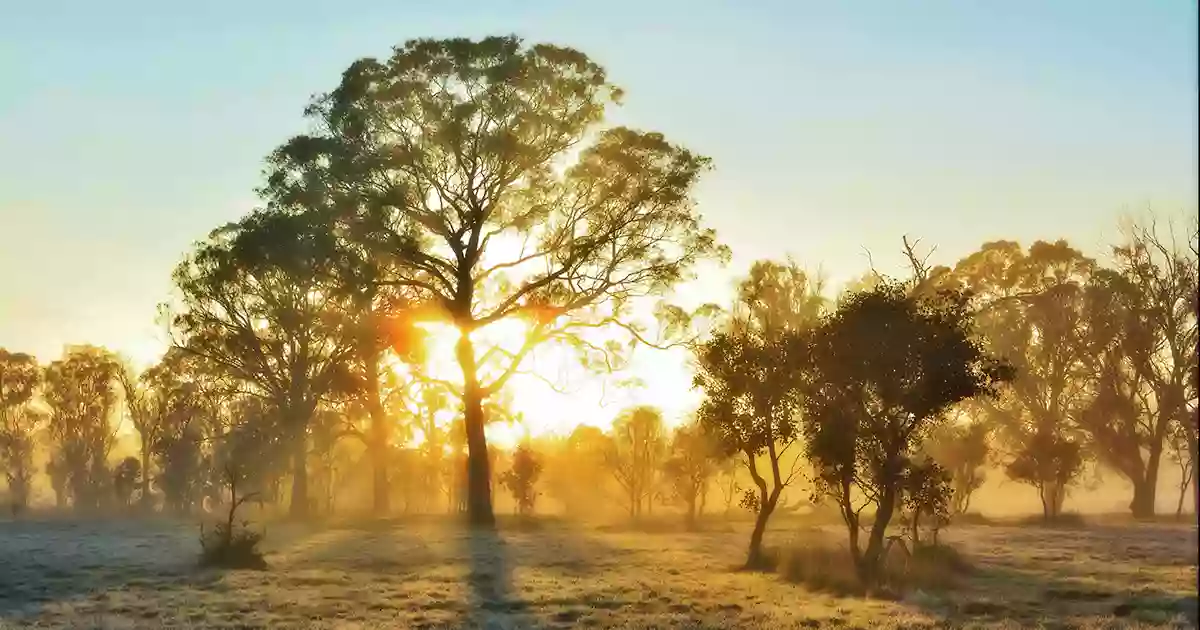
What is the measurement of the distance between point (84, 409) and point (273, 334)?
35.7 meters

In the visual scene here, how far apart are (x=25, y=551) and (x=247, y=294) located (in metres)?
25.9

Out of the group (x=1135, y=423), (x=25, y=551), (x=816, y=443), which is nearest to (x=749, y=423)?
(x=816, y=443)

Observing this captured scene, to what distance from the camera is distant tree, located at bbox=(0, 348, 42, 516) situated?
88750 millimetres

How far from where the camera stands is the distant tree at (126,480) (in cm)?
7962

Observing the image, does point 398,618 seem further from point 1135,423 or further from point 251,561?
point 1135,423

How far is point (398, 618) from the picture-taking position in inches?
861

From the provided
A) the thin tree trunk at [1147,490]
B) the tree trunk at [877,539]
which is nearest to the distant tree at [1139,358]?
the thin tree trunk at [1147,490]

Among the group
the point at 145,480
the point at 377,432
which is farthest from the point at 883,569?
the point at 145,480

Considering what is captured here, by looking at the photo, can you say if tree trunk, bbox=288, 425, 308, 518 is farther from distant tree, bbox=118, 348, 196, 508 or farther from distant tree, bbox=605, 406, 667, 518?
distant tree, bbox=605, 406, 667, 518

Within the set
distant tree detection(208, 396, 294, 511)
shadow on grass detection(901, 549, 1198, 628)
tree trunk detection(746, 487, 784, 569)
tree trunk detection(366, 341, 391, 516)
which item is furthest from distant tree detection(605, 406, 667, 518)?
shadow on grass detection(901, 549, 1198, 628)

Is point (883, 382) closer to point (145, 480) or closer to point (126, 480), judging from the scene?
point (145, 480)

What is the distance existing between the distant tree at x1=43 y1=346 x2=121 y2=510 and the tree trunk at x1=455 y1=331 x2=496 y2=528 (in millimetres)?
48453

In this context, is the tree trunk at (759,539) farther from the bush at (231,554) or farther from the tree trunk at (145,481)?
the tree trunk at (145,481)

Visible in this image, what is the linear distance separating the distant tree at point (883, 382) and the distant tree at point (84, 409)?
72.5 meters
